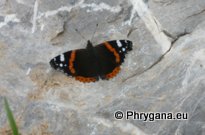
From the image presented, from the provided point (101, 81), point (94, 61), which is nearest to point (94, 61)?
point (94, 61)

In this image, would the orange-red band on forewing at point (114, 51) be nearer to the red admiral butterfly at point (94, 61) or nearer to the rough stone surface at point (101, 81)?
the red admiral butterfly at point (94, 61)

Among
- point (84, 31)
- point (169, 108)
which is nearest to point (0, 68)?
point (84, 31)

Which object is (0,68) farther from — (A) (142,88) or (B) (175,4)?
(B) (175,4)

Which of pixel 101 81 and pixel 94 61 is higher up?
pixel 94 61

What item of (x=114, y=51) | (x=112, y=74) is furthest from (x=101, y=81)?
(x=114, y=51)

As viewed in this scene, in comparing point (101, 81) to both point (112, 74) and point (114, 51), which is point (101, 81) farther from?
point (114, 51)

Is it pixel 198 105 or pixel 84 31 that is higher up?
pixel 84 31

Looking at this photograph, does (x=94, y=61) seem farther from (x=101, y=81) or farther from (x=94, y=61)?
(x=101, y=81)

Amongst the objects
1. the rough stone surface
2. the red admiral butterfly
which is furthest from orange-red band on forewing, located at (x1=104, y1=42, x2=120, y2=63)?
the rough stone surface
